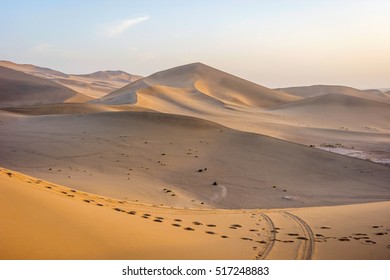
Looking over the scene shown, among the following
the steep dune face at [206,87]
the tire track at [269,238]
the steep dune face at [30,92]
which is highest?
the steep dune face at [206,87]

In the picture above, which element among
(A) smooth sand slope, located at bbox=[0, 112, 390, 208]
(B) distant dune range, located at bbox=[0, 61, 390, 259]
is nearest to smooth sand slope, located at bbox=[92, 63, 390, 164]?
(B) distant dune range, located at bbox=[0, 61, 390, 259]

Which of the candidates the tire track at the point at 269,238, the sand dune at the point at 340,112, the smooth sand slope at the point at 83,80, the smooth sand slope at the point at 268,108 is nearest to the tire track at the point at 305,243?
the tire track at the point at 269,238

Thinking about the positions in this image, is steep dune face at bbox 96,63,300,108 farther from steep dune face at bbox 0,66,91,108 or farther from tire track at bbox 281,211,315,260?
tire track at bbox 281,211,315,260

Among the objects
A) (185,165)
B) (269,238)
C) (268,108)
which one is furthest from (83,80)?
(269,238)

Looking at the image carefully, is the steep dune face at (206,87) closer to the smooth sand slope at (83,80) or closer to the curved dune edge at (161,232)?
the smooth sand slope at (83,80)

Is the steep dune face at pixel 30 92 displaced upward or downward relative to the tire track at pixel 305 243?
upward

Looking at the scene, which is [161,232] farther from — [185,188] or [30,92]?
[30,92]
